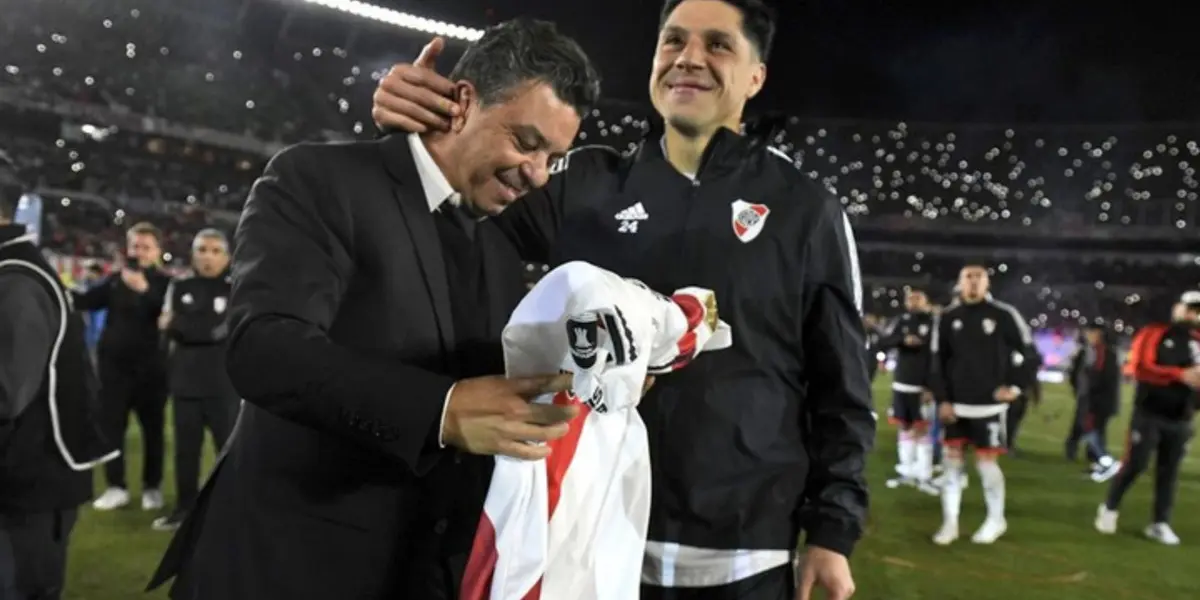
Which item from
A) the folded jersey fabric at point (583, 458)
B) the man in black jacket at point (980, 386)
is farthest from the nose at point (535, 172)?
the man in black jacket at point (980, 386)

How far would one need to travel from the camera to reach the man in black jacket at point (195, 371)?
6.38m

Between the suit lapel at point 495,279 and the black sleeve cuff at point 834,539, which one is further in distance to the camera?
the black sleeve cuff at point 834,539

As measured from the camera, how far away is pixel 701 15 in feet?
6.84

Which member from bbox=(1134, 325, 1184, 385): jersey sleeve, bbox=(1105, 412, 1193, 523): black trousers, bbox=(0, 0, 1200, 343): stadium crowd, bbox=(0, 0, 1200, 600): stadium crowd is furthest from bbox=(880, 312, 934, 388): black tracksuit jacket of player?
bbox=(0, 0, 1200, 343): stadium crowd

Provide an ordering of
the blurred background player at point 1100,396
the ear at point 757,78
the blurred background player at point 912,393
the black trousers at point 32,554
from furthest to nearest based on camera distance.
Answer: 1. the blurred background player at point 1100,396
2. the blurred background player at point 912,393
3. the black trousers at point 32,554
4. the ear at point 757,78

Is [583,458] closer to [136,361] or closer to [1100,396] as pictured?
[136,361]

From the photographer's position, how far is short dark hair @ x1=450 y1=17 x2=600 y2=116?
60.9 inches

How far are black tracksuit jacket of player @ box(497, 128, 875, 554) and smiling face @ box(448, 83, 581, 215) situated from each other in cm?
34

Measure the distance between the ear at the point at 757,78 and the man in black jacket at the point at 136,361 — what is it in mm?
5893

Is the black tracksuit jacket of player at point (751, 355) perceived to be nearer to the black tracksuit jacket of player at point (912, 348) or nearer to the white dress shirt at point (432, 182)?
the white dress shirt at point (432, 182)

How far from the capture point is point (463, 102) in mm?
1614

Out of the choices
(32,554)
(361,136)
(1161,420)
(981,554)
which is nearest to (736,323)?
(32,554)

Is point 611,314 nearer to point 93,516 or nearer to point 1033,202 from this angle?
point 93,516

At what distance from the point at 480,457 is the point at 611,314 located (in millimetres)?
519
